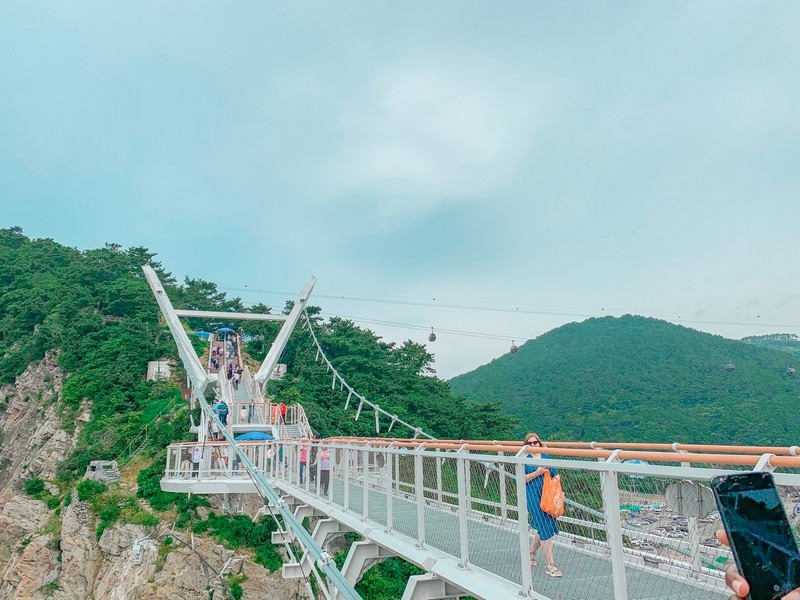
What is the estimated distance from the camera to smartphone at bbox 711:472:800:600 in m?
1.13

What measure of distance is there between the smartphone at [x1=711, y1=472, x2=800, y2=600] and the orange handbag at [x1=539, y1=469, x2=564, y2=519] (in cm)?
276

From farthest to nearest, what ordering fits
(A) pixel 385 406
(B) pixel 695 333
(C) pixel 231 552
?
(B) pixel 695 333, (A) pixel 385 406, (C) pixel 231 552

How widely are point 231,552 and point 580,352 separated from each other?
62.0 meters

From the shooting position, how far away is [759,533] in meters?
1.16

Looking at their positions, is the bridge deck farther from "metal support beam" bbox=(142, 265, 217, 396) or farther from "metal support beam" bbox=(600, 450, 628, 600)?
"metal support beam" bbox=(142, 265, 217, 396)

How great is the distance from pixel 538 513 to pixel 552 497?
0.17 meters

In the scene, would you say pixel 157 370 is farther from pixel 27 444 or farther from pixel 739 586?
pixel 739 586

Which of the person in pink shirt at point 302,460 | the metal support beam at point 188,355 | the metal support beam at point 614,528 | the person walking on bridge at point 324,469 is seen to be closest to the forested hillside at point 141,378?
the metal support beam at point 188,355

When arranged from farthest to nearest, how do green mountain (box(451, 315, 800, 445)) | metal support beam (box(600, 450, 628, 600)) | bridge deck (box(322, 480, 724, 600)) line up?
green mountain (box(451, 315, 800, 445)) → bridge deck (box(322, 480, 724, 600)) → metal support beam (box(600, 450, 628, 600))

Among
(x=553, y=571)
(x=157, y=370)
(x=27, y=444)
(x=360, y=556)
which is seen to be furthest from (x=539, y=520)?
(x=27, y=444)

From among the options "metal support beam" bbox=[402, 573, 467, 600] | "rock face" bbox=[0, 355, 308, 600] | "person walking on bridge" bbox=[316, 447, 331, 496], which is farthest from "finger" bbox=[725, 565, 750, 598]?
"rock face" bbox=[0, 355, 308, 600]

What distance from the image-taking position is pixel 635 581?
3.43 m

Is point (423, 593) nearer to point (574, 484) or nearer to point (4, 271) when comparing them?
point (574, 484)

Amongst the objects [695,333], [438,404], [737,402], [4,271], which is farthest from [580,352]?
[4,271]
